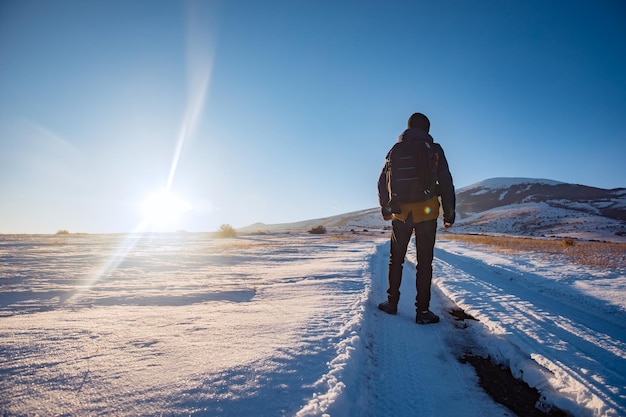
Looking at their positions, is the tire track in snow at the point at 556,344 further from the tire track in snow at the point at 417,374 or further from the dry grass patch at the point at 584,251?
the dry grass patch at the point at 584,251

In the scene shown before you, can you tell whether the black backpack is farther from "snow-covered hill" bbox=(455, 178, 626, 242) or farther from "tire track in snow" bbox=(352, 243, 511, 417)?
"snow-covered hill" bbox=(455, 178, 626, 242)

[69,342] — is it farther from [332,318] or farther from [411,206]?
[411,206]

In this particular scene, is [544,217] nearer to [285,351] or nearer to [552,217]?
[552,217]

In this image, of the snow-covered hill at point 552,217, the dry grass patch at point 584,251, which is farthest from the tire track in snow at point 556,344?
the snow-covered hill at point 552,217

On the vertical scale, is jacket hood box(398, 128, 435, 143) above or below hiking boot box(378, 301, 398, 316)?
above

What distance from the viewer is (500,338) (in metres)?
2.83

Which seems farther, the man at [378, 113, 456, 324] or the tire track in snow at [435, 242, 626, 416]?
the man at [378, 113, 456, 324]

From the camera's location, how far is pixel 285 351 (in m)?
2.11

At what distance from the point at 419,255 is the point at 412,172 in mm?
1052

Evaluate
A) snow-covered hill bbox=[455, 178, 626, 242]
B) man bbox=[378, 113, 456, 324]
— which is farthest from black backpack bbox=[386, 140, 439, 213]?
snow-covered hill bbox=[455, 178, 626, 242]

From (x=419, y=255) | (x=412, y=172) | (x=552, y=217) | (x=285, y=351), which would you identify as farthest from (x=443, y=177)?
(x=552, y=217)

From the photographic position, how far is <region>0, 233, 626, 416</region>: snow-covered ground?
60.1 inches

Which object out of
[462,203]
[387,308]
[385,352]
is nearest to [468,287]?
[387,308]

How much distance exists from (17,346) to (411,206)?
383cm
